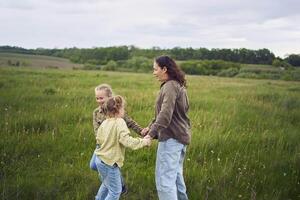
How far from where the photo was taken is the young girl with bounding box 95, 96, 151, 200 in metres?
4.54

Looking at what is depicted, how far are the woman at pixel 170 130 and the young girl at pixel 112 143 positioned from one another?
226 mm

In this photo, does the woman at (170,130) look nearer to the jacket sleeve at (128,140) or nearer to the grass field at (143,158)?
the jacket sleeve at (128,140)

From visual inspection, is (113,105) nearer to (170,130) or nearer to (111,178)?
(170,130)

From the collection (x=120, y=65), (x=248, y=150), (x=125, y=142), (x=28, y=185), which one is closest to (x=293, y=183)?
(x=248, y=150)

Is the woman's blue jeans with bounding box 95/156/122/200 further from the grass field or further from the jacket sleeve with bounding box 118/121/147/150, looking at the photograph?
the grass field

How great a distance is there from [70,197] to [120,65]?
69.2 metres

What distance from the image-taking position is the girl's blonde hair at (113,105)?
453cm

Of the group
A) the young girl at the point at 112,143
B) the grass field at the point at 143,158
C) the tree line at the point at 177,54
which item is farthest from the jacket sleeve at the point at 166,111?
the tree line at the point at 177,54

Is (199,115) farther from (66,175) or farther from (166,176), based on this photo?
(166,176)

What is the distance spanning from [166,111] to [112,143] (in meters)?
0.72

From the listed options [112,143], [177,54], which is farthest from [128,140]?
[177,54]

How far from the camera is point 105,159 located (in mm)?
4617

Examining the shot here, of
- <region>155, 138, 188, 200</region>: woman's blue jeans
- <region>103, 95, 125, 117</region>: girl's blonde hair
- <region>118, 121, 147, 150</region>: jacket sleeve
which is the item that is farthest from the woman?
<region>103, 95, 125, 117</region>: girl's blonde hair

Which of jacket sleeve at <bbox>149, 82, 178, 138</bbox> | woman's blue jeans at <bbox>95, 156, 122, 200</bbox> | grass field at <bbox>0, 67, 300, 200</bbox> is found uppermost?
jacket sleeve at <bbox>149, 82, 178, 138</bbox>
